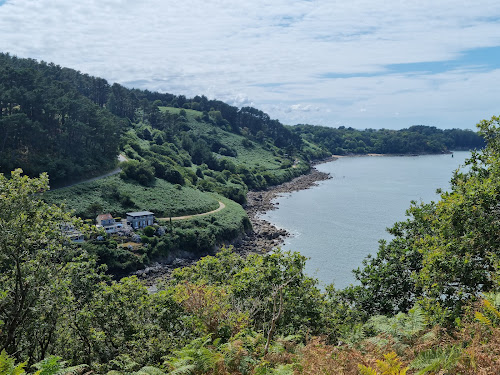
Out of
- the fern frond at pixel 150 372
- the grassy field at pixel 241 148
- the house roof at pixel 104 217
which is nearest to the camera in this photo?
the fern frond at pixel 150 372

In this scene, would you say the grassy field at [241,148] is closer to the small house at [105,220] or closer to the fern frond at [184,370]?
the small house at [105,220]

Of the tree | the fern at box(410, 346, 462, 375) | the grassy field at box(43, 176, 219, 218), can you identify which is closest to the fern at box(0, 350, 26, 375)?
the tree

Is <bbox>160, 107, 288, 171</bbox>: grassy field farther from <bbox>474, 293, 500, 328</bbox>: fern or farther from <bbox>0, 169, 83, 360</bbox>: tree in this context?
<bbox>474, 293, 500, 328</bbox>: fern

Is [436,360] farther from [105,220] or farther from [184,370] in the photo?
[105,220]

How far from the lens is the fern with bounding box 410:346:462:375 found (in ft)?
23.0

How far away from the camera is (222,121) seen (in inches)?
6393

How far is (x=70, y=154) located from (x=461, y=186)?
7058cm

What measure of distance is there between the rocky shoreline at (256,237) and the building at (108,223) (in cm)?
891

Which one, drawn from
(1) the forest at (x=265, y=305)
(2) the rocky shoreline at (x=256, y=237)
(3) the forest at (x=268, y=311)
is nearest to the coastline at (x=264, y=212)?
(2) the rocky shoreline at (x=256, y=237)

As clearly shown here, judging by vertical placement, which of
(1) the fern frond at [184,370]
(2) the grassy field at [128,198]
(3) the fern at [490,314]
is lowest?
(2) the grassy field at [128,198]

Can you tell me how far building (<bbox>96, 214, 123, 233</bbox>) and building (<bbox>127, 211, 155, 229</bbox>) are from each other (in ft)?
7.50

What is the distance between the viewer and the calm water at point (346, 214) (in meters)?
51.8

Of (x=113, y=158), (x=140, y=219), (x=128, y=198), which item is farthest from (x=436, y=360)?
(x=113, y=158)

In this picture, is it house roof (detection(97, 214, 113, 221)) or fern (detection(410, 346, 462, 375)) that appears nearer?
fern (detection(410, 346, 462, 375))
